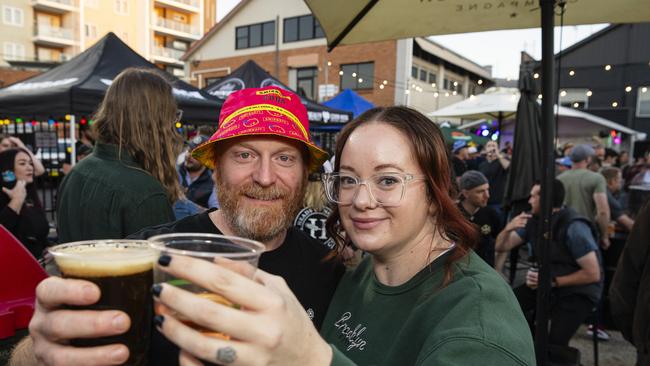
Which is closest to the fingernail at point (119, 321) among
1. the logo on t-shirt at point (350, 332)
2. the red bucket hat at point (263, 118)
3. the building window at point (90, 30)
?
the logo on t-shirt at point (350, 332)

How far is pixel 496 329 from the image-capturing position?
39.8 inches

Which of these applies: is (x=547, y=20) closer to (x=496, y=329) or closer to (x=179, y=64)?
(x=496, y=329)

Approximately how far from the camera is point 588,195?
19.6 ft

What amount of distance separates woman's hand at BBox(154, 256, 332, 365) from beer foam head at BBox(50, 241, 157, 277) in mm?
119

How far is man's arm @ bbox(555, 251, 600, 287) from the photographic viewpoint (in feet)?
12.5

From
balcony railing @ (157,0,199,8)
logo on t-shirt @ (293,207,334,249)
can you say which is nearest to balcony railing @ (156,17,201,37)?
balcony railing @ (157,0,199,8)

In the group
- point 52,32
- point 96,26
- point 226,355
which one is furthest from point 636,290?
point 96,26

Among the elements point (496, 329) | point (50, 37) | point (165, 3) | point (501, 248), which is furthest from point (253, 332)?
point (165, 3)

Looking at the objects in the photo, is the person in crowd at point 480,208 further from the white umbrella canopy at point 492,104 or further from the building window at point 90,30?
the building window at point 90,30

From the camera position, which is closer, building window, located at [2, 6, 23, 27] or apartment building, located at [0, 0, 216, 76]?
building window, located at [2, 6, 23, 27]

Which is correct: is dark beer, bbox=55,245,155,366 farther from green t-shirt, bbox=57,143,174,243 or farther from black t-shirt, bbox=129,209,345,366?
green t-shirt, bbox=57,143,174,243

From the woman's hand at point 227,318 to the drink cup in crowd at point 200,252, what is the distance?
2 cm

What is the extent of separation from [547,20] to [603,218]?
4339mm

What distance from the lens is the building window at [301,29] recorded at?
27163 millimetres
